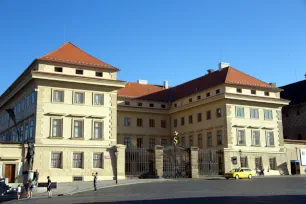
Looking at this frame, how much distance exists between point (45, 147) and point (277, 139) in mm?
30984

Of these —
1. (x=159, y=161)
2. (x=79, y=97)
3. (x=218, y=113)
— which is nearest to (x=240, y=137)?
(x=218, y=113)

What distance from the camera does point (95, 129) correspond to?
140 ft

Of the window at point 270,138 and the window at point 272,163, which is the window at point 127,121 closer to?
the window at point 270,138

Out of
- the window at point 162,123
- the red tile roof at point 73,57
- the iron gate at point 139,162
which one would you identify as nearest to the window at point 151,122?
the window at point 162,123

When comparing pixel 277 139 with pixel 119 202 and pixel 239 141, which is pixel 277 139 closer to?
pixel 239 141

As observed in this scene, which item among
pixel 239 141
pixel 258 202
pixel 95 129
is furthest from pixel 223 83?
pixel 258 202

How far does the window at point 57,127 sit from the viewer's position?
40.7 m

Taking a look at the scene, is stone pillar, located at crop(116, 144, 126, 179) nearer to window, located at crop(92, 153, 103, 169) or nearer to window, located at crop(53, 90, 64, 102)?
window, located at crop(92, 153, 103, 169)

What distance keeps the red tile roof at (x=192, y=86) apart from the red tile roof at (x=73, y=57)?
1505 centimetres

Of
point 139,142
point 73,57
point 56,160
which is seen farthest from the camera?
point 139,142

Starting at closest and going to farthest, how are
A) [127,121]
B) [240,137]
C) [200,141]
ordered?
[240,137], [200,141], [127,121]

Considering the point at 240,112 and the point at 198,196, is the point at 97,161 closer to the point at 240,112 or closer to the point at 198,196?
the point at 240,112

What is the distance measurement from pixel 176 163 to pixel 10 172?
18.3 meters

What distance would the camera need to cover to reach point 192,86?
199 ft
